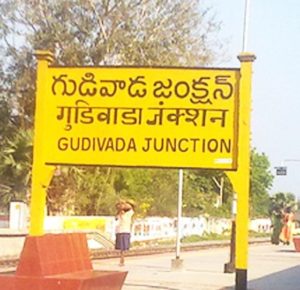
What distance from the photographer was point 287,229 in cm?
4044

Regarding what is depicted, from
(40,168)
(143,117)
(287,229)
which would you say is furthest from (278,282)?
(287,229)

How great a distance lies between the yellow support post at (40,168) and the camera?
14.3 meters

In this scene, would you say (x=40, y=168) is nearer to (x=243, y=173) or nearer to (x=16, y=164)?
(x=243, y=173)

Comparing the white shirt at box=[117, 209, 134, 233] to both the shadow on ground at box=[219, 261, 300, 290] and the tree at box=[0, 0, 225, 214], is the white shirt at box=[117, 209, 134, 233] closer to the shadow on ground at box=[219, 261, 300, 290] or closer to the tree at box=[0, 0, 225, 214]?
the shadow on ground at box=[219, 261, 300, 290]

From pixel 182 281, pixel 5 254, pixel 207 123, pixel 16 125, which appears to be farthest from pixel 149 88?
pixel 16 125

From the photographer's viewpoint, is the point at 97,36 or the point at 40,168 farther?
the point at 97,36

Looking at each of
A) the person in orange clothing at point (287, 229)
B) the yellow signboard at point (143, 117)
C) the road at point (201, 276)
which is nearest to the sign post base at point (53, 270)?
the yellow signboard at point (143, 117)

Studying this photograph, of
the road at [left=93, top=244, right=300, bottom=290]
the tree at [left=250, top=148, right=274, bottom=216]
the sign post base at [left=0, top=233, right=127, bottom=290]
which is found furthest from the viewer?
the tree at [left=250, top=148, right=274, bottom=216]

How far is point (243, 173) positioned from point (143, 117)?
1.77 meters

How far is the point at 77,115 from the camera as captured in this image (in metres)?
14.6

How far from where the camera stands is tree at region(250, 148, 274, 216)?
90125 millimetres

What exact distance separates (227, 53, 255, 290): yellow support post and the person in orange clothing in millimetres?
25601

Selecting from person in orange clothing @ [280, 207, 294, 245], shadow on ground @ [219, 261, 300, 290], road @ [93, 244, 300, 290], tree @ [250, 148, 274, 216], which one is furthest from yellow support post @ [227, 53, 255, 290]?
tree @ [250, 148, 274, 216]

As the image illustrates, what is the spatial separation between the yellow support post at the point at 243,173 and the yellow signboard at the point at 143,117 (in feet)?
0.33
